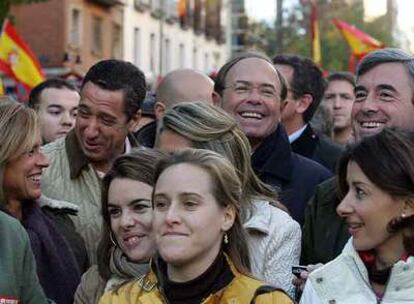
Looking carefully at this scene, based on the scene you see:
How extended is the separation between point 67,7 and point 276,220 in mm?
36976

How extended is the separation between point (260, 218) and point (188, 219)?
721mm

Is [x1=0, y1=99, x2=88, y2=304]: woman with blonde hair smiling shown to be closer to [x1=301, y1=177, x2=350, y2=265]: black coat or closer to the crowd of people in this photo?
the crowd of people

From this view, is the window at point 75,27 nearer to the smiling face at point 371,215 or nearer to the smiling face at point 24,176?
the smiling face at point 24,176

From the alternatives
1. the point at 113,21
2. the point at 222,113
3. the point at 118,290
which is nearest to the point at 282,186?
the point at 222,113

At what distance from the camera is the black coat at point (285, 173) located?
600cm

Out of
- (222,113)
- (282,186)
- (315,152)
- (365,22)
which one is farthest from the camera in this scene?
(365,22)

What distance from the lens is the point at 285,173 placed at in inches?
237

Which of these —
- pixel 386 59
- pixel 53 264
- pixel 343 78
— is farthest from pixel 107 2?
pixel 53 264

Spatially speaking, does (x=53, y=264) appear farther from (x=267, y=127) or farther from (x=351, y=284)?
(x=351, y=284)

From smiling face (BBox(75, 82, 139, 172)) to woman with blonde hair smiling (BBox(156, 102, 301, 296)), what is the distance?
→ 0.95m

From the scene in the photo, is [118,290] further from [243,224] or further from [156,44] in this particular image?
[156,44]

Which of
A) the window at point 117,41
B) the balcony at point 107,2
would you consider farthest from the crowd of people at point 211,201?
the window at point 117,41

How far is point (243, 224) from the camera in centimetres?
475

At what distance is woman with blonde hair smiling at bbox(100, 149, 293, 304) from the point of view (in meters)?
4.25
